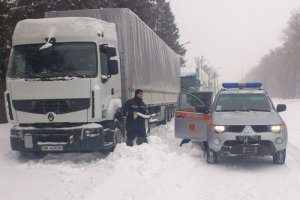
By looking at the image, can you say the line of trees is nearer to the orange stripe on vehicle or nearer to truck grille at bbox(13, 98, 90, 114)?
truck grille at bbox(13, 98, 90, 114)

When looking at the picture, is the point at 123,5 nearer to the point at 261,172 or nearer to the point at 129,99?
the point at 129,99

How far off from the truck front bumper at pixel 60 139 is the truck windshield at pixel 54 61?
126 cm

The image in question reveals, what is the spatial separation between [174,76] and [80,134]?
1494 cm

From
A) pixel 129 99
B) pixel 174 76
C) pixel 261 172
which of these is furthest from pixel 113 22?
pixel 174 76

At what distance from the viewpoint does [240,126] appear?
943 centimetres

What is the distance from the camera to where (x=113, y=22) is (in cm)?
1217

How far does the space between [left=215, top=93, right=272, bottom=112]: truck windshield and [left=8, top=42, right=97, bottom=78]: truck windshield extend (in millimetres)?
3397

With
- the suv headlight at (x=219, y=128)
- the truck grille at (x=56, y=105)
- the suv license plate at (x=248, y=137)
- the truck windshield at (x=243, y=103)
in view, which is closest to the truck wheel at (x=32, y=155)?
the truck grille at (x=56, y=105)

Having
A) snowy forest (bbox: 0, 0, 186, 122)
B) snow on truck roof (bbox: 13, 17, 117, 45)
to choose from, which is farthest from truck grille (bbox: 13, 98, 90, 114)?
snowy forest (bbox: 0, 0, 186, 122)

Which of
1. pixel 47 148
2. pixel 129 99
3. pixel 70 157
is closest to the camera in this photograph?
pixel 47 148

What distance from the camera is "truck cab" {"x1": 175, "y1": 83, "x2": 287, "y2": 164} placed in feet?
30.6

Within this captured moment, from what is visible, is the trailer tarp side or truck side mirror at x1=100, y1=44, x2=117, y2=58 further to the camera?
the trailer tarp side

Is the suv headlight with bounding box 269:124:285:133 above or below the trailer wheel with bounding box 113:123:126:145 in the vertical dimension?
above

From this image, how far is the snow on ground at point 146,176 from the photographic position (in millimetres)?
7156
